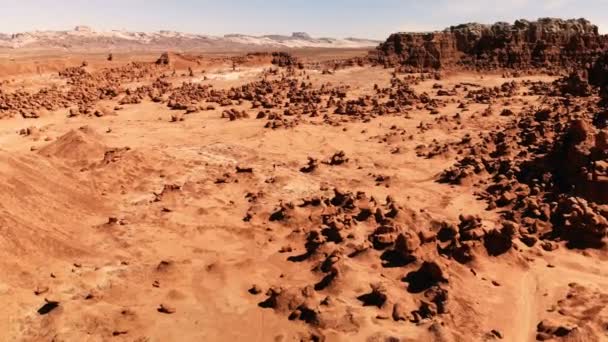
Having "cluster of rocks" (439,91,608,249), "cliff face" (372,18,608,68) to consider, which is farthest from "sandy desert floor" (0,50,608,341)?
"cliff face" (372,18,608,68)

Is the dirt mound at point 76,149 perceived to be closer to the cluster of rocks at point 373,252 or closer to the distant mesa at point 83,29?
the cluster of rocks at point 373,252

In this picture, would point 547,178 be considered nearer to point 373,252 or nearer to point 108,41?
point 373,252

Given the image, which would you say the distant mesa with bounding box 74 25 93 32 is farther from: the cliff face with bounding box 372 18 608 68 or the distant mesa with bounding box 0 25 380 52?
the cliff face with bounding box 372 18 608 68

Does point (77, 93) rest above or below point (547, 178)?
below

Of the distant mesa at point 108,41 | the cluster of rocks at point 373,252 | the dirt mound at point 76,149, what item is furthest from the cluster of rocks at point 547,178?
the distant mesa at point 108,41

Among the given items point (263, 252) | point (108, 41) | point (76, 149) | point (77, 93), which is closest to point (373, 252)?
point (263, 252)

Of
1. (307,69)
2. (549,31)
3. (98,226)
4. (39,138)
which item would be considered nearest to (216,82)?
(307,69)

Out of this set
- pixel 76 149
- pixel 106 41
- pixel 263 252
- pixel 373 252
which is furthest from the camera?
pixel 106 41
